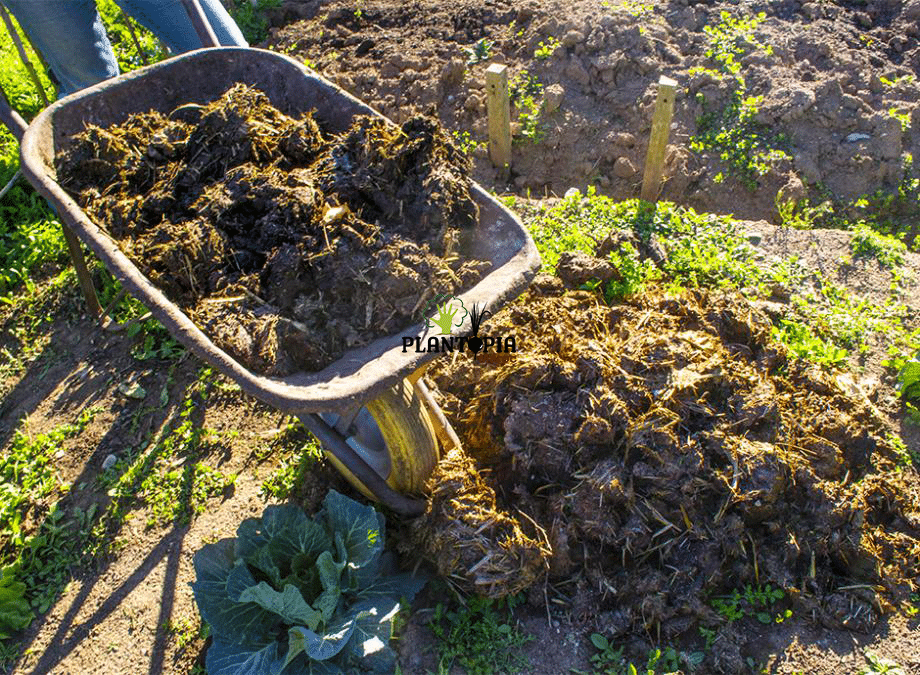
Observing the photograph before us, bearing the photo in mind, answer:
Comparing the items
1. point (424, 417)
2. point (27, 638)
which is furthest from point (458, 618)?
point (27, 638)

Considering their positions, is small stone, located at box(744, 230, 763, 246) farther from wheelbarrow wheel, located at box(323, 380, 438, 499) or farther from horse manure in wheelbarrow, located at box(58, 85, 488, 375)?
wheelbarrow wheel, located at box(323, 380, 438, 499)

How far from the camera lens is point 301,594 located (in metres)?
2.40

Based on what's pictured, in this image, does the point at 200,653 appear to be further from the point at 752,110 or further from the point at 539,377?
the point at 752,110

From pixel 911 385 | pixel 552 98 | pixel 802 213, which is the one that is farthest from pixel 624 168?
pixel 911 385

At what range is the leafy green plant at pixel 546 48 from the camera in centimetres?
516

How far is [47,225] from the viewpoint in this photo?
454 cm

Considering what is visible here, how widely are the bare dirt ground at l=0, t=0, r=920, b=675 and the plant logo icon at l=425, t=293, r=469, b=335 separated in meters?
1.27

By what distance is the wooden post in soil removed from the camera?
3.96 m

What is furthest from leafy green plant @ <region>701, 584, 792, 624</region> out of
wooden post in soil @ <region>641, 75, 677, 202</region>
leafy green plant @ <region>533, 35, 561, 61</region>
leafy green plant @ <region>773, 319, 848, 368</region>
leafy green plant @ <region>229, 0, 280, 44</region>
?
leafy green plant @ <region>229, 0, 280, 44</region>

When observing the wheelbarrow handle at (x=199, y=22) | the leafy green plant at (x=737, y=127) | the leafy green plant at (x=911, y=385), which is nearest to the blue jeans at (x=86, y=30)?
the wheelbarrow handle at (x=199, y=22)

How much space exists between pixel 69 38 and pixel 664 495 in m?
3.82

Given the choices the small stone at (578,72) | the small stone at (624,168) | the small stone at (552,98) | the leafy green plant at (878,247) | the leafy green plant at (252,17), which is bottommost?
the leafy green plant at (878,247)

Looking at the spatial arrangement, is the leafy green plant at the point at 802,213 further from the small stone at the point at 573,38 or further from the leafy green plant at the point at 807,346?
the small stone at the point at 573,38

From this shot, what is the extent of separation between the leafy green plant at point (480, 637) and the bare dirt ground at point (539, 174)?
2.4 inches
